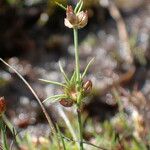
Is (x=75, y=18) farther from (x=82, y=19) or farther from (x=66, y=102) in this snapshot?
(x=66, y=102)

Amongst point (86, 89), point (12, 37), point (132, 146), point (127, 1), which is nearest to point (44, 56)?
point (12, 37)

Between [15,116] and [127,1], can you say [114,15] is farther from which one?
[15,116]

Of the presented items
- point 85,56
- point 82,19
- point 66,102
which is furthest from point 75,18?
point 85,56

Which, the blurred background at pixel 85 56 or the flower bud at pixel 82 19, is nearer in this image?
the flower bud at pixel 82 19

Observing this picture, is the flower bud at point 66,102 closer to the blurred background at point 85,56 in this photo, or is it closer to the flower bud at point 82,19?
the flower bud at point 82,19

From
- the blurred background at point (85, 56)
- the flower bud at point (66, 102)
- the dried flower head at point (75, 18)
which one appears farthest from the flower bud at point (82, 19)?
the blurred background at point (85, 56)

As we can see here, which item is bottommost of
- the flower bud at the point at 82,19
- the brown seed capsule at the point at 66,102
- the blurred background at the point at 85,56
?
the blurred background at the point at 85,56

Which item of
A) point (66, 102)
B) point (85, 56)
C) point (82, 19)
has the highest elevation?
point (82, 19)

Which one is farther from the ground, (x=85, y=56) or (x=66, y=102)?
(x=66, y=102)

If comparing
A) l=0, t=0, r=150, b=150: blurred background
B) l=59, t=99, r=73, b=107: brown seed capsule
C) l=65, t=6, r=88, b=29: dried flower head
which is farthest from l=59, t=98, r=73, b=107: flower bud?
l=0, t=0, r=150, b=150: blurred background

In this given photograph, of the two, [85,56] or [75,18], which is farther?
[85,56]
